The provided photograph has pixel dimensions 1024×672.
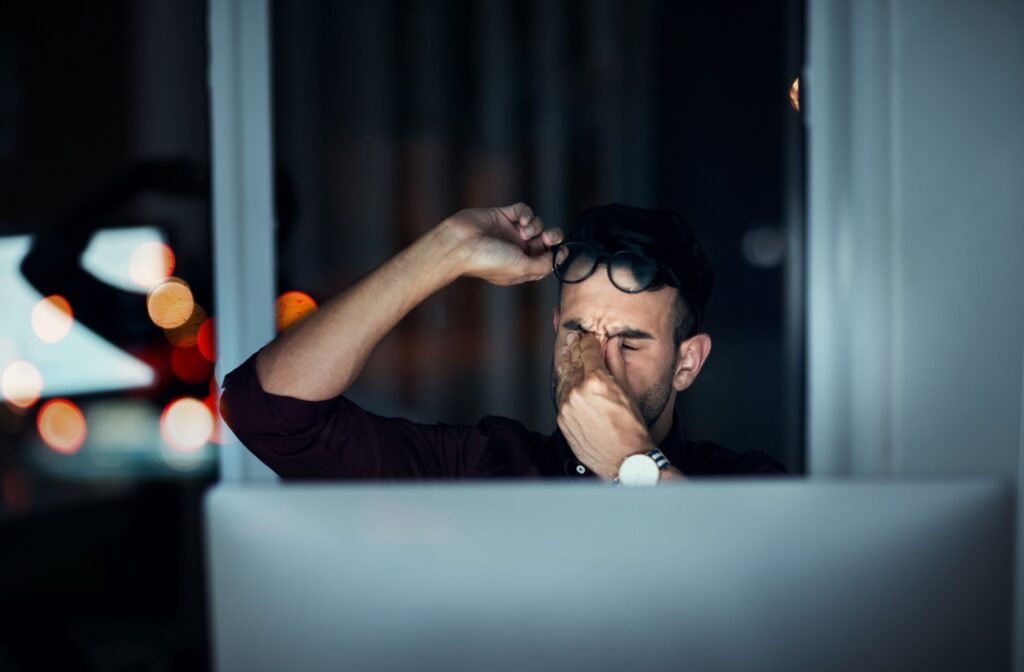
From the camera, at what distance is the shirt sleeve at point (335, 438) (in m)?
1.35

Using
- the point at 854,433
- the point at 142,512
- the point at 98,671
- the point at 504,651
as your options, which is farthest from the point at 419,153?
the point at 504,651

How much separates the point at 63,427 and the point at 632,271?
6.24 ft

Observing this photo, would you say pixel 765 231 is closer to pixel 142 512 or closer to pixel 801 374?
pixel 801 374

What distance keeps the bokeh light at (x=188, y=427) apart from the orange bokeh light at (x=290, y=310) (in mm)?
942

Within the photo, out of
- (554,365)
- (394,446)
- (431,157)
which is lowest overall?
(394,446)

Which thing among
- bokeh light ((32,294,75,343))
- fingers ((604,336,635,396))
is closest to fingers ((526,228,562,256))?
fingers ((604,336,635,396))

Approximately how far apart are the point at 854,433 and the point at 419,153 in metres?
2.43

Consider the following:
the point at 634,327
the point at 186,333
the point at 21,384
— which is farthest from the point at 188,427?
the point at 634,327

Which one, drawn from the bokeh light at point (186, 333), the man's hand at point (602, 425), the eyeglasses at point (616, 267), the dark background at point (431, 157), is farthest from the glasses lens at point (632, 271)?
the bokeh light at point (186, 333)

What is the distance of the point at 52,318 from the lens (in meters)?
2.09

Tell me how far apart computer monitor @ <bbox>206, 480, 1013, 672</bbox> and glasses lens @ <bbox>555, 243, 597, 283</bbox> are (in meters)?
1.07

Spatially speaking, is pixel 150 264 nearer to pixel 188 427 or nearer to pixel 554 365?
pixel 188 427

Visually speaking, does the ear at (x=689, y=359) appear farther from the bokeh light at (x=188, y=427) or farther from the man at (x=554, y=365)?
the bokeh light at (x=188, y=427)

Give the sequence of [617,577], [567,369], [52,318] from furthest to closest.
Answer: [52,318]
[567,369]
[617,577]
